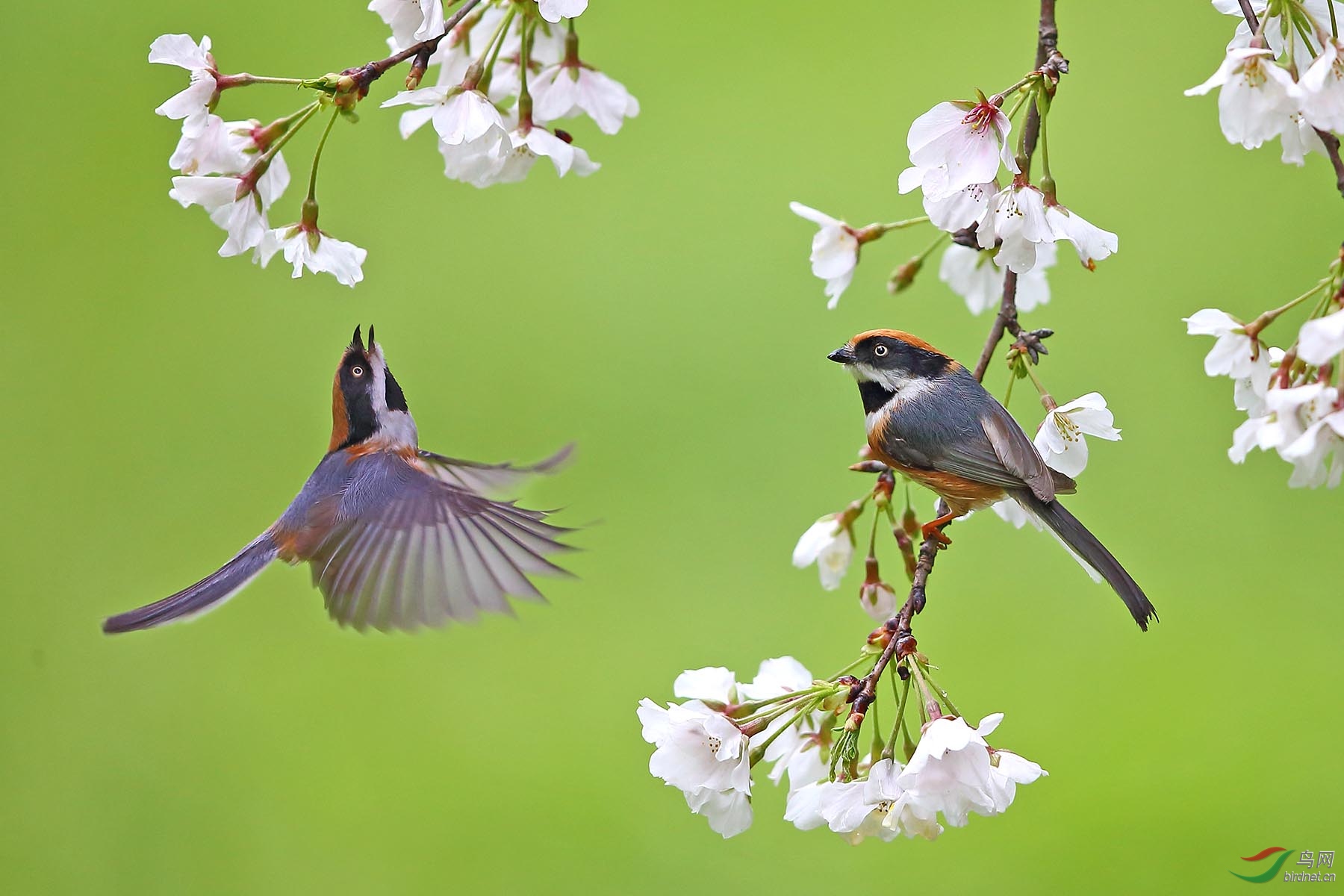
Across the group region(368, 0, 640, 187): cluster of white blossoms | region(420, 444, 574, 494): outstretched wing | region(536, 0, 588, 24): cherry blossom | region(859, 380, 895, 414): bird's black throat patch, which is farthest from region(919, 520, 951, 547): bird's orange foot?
region(536, 0, 588, 24): cherry blossom

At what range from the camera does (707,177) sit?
4.18m

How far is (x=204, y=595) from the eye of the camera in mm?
1516

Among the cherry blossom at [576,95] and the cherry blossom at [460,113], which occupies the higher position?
the cherry blossom at [576,95]

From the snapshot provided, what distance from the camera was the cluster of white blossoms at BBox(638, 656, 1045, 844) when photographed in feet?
3.73

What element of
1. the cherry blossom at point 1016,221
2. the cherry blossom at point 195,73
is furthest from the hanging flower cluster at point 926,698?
the cherry blossom at point 195,73

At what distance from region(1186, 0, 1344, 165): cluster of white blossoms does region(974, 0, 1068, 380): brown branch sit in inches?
6.0

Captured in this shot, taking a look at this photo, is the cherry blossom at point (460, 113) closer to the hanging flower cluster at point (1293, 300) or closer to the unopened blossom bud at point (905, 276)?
the unopened blossom bud at point (905, 276)

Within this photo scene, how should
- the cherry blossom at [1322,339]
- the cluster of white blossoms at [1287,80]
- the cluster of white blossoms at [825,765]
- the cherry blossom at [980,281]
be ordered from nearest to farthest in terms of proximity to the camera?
1. the cherry blossom at [1322,339]
2. the cluster of white blossoms at [1287,80]
3. the cluster of white blossoms at [825,765]
4. the cherry blossom at [980,281]

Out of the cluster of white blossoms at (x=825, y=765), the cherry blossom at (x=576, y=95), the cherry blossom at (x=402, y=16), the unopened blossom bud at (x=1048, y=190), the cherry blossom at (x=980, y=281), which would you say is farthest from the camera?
the cherry blossom at (x=980, y=281)

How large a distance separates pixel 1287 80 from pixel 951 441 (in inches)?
23.8

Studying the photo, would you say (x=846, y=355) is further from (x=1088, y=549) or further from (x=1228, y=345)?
(x=1228, y=345)

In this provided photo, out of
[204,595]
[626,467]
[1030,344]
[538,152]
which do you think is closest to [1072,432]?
[1030,344]

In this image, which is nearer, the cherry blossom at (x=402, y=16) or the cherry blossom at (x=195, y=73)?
the cherry blossom at (x=195, y=73)

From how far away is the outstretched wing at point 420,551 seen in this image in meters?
1.32
